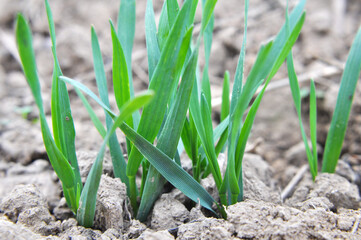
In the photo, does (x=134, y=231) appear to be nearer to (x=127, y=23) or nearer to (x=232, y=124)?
(x=232, y=124)

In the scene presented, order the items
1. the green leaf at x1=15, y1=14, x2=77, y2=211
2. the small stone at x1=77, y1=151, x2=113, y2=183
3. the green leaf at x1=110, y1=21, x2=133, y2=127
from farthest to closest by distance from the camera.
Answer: the small stone at x1=77, y1=151, x2=113, y2=183 < the green leaf at x1=110, y1=21, x2=133, y2=127 < the green leaf at x1=15, y1=14, x2=77, y2=211

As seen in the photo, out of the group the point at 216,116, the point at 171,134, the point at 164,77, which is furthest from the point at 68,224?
the point at 216,116

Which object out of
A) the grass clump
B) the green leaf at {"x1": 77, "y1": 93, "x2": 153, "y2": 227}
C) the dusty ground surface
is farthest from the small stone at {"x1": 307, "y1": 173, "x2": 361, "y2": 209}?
the green leaf at {"x1": 77, "y1": 93, "x2": 153, "y2": 227}

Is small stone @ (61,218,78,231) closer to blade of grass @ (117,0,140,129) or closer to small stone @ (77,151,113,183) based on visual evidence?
small stone @ (77,151,113,183)

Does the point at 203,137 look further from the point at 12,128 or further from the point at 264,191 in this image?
the point at 12,128

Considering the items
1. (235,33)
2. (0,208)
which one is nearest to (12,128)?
(0,208)
